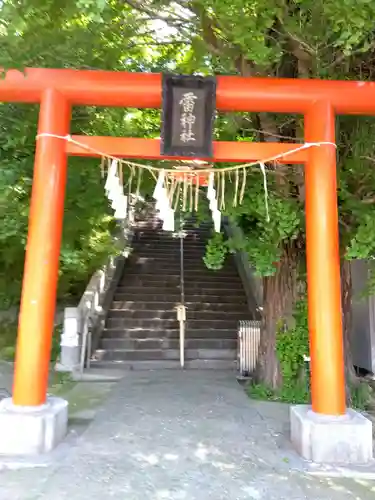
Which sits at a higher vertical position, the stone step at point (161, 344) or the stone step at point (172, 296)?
the stone step at point (172, 296)

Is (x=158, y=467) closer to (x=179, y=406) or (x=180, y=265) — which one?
(x=179, y=406)

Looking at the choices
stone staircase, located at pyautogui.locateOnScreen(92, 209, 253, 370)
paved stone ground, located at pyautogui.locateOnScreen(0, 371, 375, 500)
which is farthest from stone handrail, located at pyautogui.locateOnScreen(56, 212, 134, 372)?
paved stone ground, located at pyautogui.locateOnScreen(0, 371, 375, 500)

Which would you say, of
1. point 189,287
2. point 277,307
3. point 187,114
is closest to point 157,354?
point 189,287

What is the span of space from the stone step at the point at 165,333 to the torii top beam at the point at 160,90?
19.0 feet

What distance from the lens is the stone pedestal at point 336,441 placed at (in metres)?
4.76

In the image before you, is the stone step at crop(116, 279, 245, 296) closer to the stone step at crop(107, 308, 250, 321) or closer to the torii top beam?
the stone step at crop(107, 308, 250, 321)

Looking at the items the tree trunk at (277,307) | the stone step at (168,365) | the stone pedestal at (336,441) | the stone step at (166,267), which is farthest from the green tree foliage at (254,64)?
the stone step at (166,267)

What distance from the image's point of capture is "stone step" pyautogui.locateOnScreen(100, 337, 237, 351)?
390 inches

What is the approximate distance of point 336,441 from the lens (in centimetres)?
479

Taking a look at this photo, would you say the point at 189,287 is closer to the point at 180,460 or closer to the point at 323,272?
the point at 323,272

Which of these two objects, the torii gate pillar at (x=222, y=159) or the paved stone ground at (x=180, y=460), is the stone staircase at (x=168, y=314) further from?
the torii gate pillar at (x=222, y=159)

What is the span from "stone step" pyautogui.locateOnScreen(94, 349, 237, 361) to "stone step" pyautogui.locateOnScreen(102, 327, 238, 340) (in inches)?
17.3

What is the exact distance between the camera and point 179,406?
6684 millimetres

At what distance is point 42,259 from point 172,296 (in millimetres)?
6667
